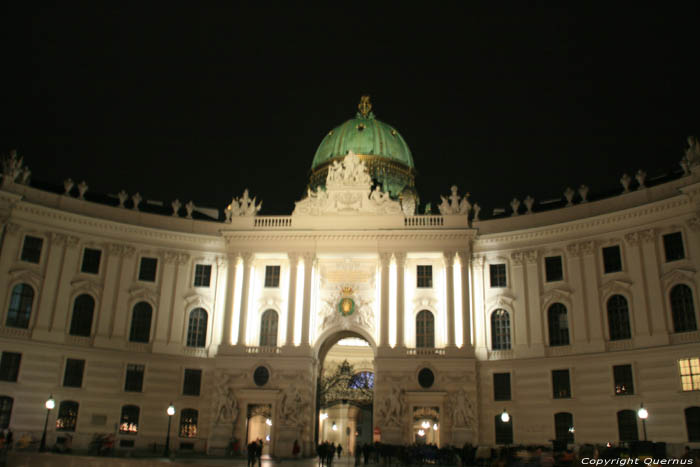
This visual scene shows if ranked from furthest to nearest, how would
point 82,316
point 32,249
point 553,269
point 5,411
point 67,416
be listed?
point 553,269 < point 82,316 < point 32,249 < point 67,416 < point 5,411

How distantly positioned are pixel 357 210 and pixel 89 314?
20.6 metres

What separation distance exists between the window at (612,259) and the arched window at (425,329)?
1246cm

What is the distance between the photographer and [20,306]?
45.5 meters

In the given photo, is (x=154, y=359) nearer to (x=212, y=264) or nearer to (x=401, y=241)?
(x=212, y=264)

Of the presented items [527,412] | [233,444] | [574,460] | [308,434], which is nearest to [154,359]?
[233,444]

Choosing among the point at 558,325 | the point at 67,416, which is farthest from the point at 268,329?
the point at 558,325

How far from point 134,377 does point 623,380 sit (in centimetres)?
3302

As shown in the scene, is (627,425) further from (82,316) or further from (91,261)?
(91,261)

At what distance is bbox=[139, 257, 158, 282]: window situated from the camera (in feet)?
166

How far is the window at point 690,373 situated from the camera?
39.6 meters

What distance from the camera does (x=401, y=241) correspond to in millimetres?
49406

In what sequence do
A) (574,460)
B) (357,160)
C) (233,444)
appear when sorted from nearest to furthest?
(574,460)
(233,444)
(357,160)

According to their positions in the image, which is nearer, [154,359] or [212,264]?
[154,359]

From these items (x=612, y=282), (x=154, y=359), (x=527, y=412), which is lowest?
(x=527, y=412)
